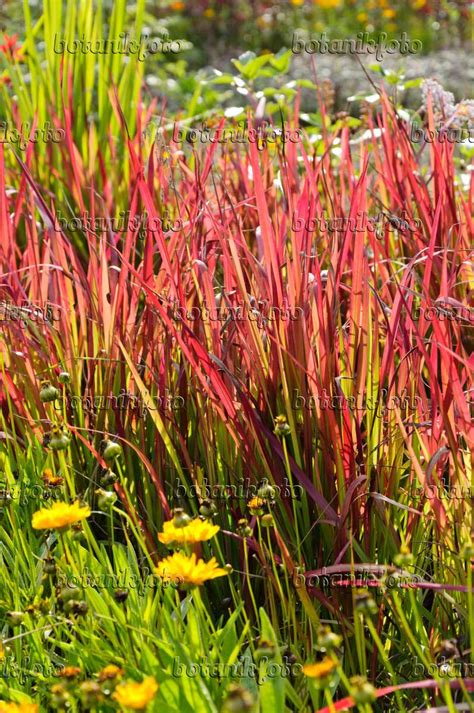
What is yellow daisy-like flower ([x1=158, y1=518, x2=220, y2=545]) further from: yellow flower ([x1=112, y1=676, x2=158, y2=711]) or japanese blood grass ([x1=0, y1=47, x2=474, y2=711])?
yellow flower ([x1=112, y1=676, x2=158, y2=711])

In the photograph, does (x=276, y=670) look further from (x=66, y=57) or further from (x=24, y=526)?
(x=66, y=57)

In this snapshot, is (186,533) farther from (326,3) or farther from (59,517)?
(326,3)

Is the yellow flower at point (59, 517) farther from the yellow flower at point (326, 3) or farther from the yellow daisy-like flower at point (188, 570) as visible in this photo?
the yellow flower at point (326, 3)

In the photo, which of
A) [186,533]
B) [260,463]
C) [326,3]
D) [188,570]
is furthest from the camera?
[326,3]

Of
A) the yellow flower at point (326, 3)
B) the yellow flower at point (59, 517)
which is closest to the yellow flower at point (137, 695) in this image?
the yellow flower at point (59, 517)

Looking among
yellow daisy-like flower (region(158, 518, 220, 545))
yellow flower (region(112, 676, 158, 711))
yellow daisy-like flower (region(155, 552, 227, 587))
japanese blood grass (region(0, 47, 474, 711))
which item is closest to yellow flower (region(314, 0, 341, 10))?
japanese blood grass (region(0, 47, 474, 711))

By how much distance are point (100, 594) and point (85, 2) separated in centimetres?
278

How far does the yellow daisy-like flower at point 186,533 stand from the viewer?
48.7 inches

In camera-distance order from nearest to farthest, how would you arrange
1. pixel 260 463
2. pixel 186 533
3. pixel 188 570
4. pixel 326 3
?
1. pixel 188 570
2. pixel 186 533
3. pixel 260 463
4. pixel 326 3

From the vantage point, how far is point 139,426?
1880 millimetres

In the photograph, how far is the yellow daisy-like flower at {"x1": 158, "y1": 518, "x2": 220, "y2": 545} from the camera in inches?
48.7

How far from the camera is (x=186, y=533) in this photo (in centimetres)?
125

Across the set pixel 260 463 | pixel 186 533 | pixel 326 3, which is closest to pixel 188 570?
pixel 186 533

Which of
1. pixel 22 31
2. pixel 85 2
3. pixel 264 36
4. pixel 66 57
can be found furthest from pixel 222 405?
pixel 264 36
